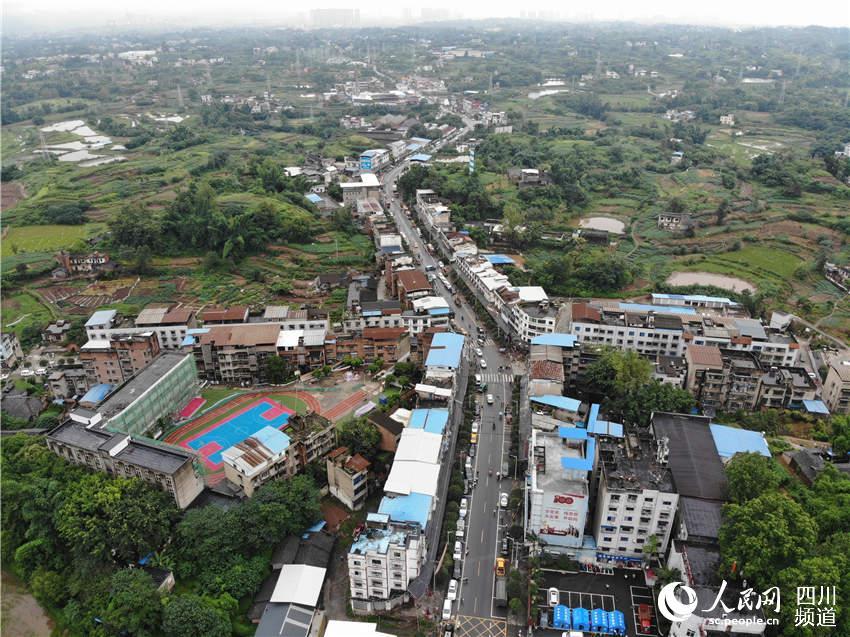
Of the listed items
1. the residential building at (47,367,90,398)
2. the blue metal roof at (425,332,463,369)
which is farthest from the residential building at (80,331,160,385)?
the blue metal roof at (425,332,463,369)

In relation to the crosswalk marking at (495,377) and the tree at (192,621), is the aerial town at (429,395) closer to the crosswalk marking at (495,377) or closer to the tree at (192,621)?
the tree at (192,621)

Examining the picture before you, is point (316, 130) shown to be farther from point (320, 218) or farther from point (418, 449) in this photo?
point (418, 449)

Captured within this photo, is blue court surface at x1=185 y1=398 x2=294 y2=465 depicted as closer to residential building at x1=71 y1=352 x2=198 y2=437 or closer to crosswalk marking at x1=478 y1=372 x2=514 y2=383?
residential building at x1=71 y1=352 x2=198 y2=437

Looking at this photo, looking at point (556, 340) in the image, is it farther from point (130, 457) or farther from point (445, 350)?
point (130, 457)

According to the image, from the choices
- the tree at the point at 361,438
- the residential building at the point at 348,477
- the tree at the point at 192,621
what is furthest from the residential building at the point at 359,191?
the tree at the point at 192,621

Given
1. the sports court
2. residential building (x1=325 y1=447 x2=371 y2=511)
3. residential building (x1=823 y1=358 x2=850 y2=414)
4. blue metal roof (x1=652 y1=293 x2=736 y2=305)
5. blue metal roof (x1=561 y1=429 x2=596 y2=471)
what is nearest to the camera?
blue metal roof (x1=561 y1=429 x2=596 y2=471)

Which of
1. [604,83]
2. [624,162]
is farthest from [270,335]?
[604,83]
